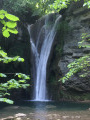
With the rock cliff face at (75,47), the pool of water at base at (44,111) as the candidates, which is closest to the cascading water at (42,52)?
the rock cliff face at (75,47)

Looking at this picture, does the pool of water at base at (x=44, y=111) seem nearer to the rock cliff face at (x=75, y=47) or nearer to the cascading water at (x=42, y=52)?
the rock cliff face at (x=75, y=47)

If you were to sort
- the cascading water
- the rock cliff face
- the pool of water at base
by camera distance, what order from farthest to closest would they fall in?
1. the cascading water
2. the rock cliff face
3. the pool of water at base

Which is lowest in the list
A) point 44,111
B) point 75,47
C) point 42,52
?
point 44,111

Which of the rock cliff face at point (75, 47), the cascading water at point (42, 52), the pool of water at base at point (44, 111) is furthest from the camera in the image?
the cascading water at point (42, 52)

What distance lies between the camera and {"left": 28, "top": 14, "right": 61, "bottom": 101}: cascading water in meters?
15.4

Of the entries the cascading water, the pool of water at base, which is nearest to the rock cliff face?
the cascading water

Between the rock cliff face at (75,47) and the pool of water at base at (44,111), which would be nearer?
the pool of water at base at (44,111)

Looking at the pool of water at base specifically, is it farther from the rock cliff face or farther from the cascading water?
the cascading water

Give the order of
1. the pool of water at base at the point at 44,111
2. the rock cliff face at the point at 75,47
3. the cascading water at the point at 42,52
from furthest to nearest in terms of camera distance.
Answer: the cascading water at the point at 42,52 < the rock cliff face at the point at 75,47 < the pool of water at base at the point at 44,111

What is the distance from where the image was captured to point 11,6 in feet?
51.5

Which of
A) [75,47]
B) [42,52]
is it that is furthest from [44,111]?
[42,52]

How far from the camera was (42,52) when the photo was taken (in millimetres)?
16719

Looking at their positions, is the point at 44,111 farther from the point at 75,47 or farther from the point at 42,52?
the point at 42,52

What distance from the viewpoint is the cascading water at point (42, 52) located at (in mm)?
15383
